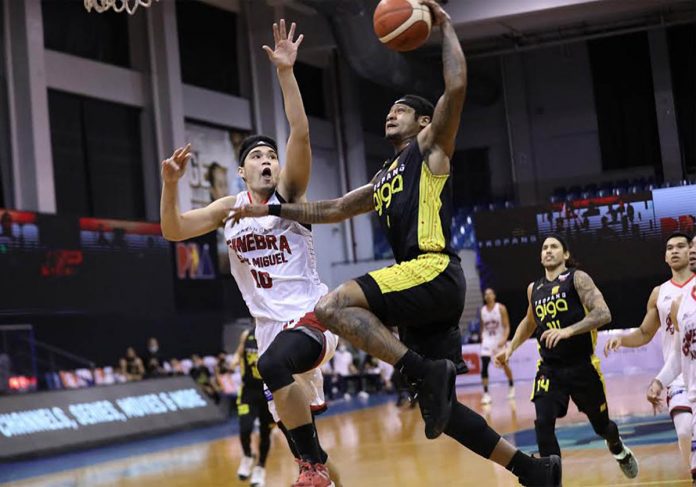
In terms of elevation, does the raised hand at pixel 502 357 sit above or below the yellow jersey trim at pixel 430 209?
below

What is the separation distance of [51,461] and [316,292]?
29.4 feet

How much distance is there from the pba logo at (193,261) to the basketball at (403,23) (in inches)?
689

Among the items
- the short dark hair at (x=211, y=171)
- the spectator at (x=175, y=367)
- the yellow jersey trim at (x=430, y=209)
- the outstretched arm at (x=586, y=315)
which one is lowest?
the spectator at (x=175, y=367)

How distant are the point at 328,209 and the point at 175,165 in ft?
2.84

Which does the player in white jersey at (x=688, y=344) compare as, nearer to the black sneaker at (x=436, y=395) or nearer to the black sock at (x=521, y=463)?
the black sock at (x=521, y=463)

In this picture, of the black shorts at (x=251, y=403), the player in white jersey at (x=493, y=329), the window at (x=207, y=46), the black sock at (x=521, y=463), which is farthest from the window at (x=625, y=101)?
the black sock at (x=521, y=463)

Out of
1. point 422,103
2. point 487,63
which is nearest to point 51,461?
point 422,103

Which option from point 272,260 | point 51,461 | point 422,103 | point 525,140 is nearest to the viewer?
point 422,103

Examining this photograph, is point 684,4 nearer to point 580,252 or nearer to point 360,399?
point 580,252

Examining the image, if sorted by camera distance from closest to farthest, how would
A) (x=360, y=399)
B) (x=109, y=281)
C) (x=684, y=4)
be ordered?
(x=109, y=281)
(x=360, y=399)
(x=684, y=4)

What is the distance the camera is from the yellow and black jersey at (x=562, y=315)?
7309mm

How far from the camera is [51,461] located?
45.1ft

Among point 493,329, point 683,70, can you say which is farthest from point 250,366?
point 683,70

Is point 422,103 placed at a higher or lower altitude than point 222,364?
higher
